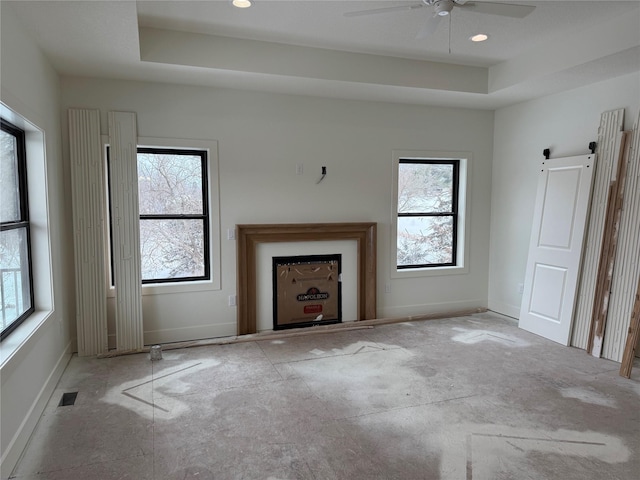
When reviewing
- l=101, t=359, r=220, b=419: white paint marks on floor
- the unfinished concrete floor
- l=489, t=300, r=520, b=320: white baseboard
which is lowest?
l=101, t=359, r=220, b=419: white paint marks on floor

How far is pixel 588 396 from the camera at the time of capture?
314 cm

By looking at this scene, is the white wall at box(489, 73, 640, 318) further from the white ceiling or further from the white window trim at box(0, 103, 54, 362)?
the white window trim at box(0, 103, 54, 362)

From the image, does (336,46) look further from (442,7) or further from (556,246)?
(556,246)

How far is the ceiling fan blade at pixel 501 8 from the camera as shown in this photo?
101 inches

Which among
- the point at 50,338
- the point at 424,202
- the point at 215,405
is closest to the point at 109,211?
the point at 50,338

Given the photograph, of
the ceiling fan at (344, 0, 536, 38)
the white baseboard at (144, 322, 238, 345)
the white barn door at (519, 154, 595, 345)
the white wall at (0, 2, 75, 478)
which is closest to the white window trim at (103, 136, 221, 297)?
the white baseboard at (144, 322, 238, 345)

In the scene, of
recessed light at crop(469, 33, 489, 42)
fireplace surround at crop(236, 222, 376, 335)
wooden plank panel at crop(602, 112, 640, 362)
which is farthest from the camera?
fireplace surround at crop(236, 222, 376, 335)

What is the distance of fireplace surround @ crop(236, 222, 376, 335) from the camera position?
449 cm

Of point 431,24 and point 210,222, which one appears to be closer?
point 431,24

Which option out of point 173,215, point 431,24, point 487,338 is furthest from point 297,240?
point 431,24

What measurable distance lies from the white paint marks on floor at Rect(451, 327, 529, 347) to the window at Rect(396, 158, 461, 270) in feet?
3.54

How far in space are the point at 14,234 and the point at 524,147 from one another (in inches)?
199

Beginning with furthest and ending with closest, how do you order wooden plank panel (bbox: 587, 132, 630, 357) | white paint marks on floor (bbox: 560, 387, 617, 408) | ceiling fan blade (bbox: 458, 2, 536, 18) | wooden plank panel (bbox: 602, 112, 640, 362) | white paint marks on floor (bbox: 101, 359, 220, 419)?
wooden plank panel (bbox: 587, 132, 630, 357)
wooden plank panel (bbox: 602, 112, 640, 362)
white paint marks on floor (bbox: 560, 387, 617, 408)
white paint marks on floor (bbox: 101, 359, 220, 419)
ceiling fan blade (bbox: 458, 2, 536, 18)

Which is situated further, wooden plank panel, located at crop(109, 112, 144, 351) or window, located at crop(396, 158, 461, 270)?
window, located at crop(396, 158, 461, 270)
